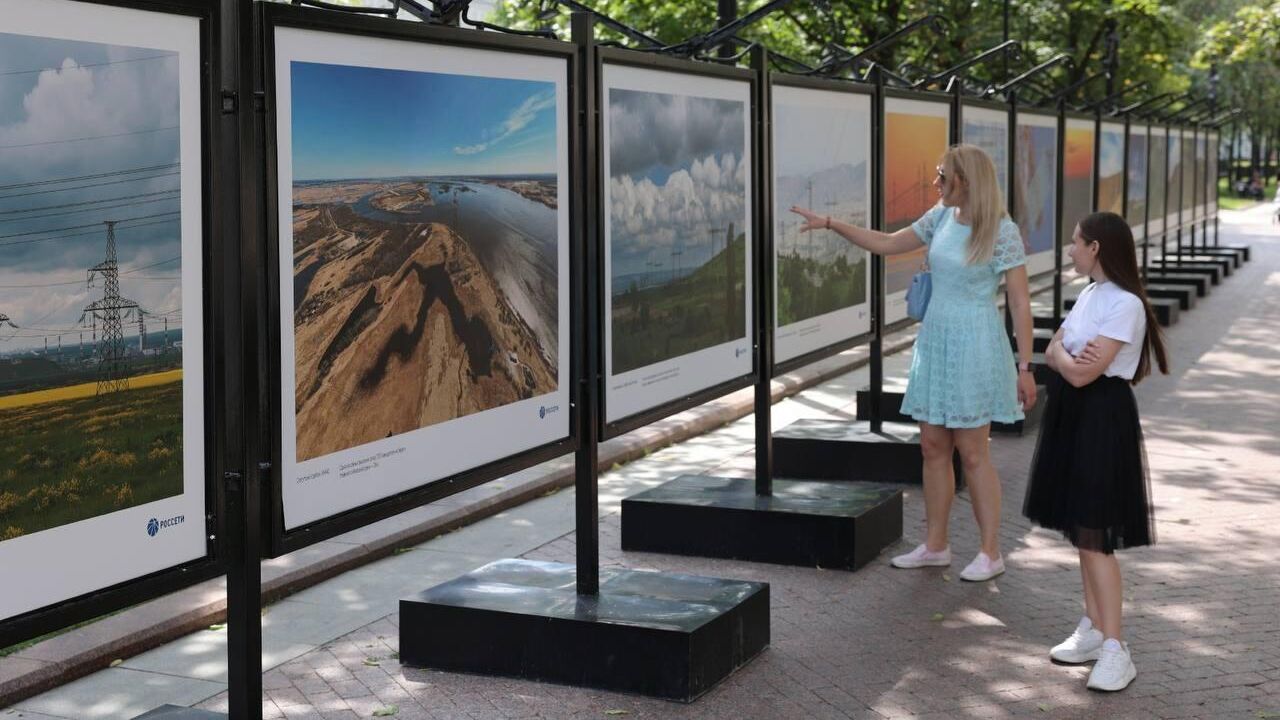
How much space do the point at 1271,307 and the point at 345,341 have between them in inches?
829

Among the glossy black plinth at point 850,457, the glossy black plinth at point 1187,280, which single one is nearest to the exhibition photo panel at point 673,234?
the glossy black plinth at point 850,457

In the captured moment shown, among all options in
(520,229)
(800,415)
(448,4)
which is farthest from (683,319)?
(800,415)

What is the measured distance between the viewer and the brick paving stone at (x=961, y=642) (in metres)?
5.84

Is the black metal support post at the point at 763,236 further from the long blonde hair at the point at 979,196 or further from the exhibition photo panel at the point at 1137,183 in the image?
the exhibition photo panel at the point at 1137,183

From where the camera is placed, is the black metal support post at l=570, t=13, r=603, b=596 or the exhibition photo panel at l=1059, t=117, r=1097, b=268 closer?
the black metal support post at l=570, t=13, r=603, b=596

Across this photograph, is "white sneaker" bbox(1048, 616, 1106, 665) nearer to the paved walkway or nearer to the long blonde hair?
the paved walkway

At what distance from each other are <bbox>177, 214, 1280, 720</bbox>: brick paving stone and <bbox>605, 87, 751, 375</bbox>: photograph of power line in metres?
1.30

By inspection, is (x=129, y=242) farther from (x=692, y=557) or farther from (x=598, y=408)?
(x=692, y=557)

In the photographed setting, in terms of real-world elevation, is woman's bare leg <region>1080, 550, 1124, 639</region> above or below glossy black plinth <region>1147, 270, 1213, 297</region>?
below

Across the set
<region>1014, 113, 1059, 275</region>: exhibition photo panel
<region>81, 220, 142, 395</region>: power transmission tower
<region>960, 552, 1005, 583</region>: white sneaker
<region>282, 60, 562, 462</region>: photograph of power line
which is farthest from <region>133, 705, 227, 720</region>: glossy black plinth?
<region>1014, 113, 1059, 275</region>: exhibition photo panel

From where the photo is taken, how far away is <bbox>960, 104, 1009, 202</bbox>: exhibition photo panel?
11.3 metres

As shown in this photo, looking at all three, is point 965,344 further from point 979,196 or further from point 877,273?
point 877,273

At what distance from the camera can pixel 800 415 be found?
44.8 feet

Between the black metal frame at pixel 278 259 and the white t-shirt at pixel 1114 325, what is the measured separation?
185 cm
